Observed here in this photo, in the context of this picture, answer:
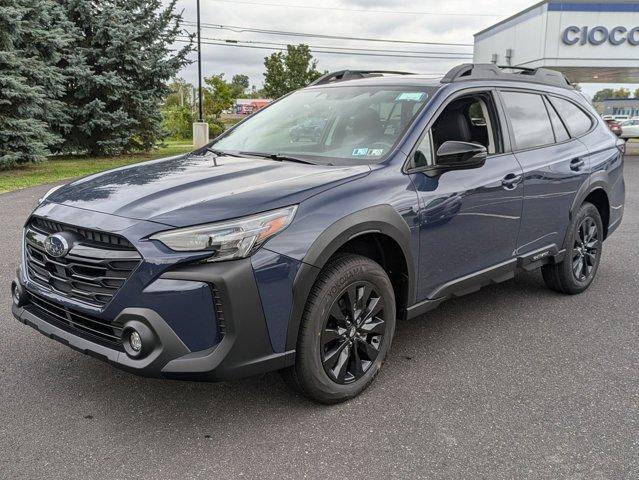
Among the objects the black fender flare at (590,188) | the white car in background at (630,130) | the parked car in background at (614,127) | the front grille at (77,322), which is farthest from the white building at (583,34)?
the front grille at (77,322)

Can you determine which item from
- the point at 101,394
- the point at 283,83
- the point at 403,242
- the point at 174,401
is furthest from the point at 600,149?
the point at 283,83

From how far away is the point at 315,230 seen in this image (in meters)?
2.71

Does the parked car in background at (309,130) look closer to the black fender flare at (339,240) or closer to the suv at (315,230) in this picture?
the suv at (315,230)

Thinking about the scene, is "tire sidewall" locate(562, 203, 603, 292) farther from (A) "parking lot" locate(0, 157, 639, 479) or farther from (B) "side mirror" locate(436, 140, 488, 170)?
(B) "side mirror" locate(436, 140, 488, 170)

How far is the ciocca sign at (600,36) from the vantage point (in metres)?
21.7

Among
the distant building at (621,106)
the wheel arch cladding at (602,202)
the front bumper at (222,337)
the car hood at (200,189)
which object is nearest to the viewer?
the front bumper at (222,337)

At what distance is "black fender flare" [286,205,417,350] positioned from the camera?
2.66 m

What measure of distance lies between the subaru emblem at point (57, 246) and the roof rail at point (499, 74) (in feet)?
8.20

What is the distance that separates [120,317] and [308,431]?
3.48ft

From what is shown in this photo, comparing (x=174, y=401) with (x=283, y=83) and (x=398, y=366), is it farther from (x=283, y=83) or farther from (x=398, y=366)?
(x=283, y=83)

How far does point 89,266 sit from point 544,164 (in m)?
3.23

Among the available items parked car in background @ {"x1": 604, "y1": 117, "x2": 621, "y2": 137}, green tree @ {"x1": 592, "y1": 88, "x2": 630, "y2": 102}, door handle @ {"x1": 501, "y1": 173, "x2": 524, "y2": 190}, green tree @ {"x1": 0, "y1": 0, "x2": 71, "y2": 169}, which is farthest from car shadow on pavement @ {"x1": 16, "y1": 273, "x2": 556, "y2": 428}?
green tree @ {"x1": 592, "y1": 88, "x2": 630, "y2": 102}

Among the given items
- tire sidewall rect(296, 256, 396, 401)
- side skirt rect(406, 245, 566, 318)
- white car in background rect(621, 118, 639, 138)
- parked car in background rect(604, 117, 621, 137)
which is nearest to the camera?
tire sidewall rect(296, 256, 396, 401)

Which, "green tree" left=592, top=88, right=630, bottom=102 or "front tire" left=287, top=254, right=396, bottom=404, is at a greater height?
"green tree" left=592, top=88, right=630, bottom=102
